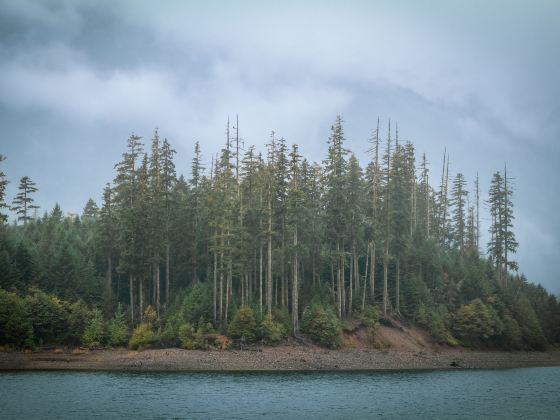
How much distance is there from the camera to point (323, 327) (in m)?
54.7

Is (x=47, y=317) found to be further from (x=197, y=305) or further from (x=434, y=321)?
(x=434, y=321)

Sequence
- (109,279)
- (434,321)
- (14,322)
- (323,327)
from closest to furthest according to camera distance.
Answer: (14,322), (323,327), (109,279), (434,321)

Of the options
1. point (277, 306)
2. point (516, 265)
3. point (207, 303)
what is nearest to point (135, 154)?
point (207, 303)

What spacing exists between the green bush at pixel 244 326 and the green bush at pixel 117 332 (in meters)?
11.0

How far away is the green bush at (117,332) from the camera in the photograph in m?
52.6

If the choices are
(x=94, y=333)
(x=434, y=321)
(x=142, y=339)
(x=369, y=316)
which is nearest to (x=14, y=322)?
(x=94, y=333)

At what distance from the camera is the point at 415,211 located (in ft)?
257

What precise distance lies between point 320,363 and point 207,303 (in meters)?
14.5

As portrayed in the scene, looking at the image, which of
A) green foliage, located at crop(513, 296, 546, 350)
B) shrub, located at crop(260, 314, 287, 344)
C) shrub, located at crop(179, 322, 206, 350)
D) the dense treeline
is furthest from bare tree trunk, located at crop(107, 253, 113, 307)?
green foliage, located at crop(513, 296, 546, 350)

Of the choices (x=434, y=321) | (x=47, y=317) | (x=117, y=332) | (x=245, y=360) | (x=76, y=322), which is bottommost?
(x=245, y=360)

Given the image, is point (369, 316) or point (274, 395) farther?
point (369, 316)

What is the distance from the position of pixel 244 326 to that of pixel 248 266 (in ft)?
22.6

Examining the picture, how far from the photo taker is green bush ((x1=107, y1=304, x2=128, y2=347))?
52594 millimetres

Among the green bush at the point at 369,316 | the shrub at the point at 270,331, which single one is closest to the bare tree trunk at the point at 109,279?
the shrub at the point at 270,331
